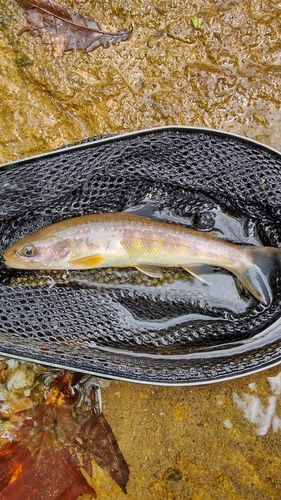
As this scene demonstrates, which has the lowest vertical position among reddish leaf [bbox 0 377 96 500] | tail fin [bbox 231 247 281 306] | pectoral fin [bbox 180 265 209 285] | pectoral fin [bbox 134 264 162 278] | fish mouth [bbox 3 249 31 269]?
reddish leaf [bbox 0 377 96 500]

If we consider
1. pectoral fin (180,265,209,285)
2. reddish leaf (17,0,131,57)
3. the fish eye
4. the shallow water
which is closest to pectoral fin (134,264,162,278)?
pectoral fin (180,265,209,285)

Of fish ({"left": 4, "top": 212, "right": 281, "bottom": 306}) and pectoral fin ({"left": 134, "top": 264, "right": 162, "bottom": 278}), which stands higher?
fish ({"left": 4, "top": 212, "right": 281, "bottom": 306})

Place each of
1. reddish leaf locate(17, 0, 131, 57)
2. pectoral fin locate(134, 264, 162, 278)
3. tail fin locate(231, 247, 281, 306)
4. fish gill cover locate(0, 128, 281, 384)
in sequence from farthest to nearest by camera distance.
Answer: reddish leaf locate(17, 0, 131, 57)
pectoral fin locate(134, 264, 162, 278)
tail fin locate(231, 247, 281, 306)
fish gill cover locate(0, 128, 281, 384)

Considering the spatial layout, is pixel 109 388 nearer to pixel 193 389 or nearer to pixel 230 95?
pixel 193 389

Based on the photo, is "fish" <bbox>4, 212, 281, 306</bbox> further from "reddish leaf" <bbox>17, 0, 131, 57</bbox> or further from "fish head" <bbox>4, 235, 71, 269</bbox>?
"reddish leaf" <bbox>17, 0, 131, 57</bbox>

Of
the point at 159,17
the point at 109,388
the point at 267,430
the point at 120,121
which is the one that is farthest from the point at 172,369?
the point at 159,17

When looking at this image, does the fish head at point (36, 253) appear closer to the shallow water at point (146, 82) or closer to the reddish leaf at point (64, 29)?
the shallow water at point (146, 82)

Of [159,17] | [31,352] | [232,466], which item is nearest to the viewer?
[31,352]

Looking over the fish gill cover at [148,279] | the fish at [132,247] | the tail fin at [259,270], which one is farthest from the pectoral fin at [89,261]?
the tail fin at [259,270]
